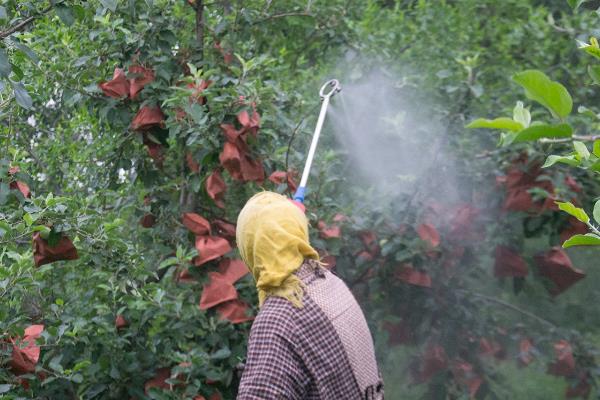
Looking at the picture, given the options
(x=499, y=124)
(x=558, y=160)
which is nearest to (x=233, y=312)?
(x=558, y=160)

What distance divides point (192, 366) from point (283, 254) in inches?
24.9

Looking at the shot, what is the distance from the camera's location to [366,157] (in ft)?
12.2

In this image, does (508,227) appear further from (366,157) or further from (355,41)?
(355,41)

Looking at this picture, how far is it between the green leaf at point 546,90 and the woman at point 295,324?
1119mm

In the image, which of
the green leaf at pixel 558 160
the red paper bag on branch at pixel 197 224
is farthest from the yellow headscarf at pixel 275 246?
the green leaf at pixel 558 160

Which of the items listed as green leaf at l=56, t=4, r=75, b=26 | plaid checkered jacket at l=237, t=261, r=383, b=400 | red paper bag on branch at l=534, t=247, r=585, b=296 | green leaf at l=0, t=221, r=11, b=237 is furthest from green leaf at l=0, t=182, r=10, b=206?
red paper bag on branch at l=534, t=247, r=585, b=296

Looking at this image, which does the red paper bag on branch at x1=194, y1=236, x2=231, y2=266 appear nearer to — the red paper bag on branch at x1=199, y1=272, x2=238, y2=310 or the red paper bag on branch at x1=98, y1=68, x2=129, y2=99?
the red paper bag on branch at x1=199, y1=272, x2=238, y2=310

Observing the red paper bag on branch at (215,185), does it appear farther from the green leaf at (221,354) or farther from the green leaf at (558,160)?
the green leaf at (558,160)

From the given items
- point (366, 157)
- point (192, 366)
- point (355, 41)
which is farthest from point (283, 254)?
point (355, 41)

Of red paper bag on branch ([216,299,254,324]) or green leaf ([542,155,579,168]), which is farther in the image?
red paper bag on branch ([216,299,254,324])

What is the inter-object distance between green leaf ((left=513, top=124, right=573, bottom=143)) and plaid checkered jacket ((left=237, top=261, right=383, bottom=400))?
1109 millimetres

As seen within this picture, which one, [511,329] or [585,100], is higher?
[585,100]

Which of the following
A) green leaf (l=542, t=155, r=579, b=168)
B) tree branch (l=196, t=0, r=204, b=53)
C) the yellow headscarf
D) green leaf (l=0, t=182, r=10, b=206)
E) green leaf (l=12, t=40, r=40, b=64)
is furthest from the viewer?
tree branch (l=196, t=0, r=204, b=53)

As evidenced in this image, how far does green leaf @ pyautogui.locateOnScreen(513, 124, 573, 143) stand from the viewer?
113cm
